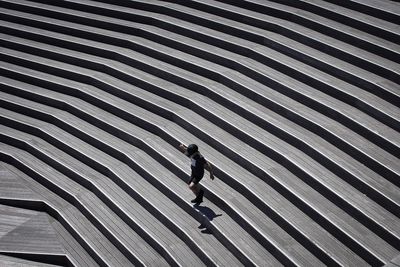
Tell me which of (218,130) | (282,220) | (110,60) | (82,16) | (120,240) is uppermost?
(82,16)

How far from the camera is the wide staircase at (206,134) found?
8.07 metres

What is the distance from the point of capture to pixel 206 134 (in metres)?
9.84

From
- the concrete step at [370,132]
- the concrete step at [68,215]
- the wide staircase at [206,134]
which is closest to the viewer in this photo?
the wide staircase at [206,134]

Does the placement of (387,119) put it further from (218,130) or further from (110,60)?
(110,60)

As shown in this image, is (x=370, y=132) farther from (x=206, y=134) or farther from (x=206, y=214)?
(x=206, y=214)

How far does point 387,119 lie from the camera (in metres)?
8.83

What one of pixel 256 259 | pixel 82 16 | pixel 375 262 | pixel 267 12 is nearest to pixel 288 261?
pixel 256 259

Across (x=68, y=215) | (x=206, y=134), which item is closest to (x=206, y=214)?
(x=206, y=134)

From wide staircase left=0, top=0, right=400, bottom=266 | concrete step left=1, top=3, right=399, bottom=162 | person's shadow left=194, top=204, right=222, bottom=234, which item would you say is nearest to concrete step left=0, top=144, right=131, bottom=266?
wide staircase left=0, top=0, right=400, bottom=266

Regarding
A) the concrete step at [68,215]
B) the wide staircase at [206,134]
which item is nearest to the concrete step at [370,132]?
the wide staircase at [206,134]

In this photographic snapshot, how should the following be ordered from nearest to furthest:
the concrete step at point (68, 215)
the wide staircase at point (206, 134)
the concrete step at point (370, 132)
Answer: the wide staircase at point (206, 134)
the concrete step at point (370, 132)
the concrete step at point (68, 215)

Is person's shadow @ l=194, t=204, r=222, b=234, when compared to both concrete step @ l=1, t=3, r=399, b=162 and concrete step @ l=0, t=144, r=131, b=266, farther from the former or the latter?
concrete step @ l=1, t=3, r=399, b=162

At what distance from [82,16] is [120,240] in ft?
23.5

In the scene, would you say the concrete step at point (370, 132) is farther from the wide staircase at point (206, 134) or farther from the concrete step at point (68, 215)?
the concrete step at point (68, 215)
